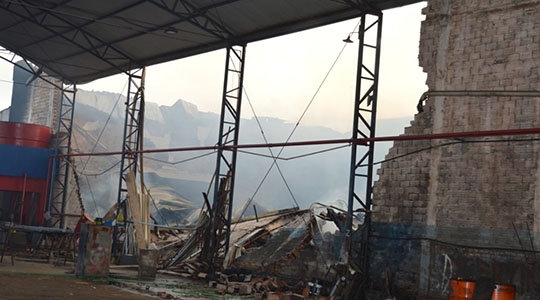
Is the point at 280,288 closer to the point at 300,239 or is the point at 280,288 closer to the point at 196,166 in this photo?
the point at 300,239

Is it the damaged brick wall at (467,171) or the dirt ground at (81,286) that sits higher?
the damaged brick wall at (467,171)

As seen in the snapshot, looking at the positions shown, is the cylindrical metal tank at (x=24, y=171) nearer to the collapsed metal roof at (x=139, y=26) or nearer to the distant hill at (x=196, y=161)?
the collapsed metal roof at (x=139, y=26)

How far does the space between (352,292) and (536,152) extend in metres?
5.17

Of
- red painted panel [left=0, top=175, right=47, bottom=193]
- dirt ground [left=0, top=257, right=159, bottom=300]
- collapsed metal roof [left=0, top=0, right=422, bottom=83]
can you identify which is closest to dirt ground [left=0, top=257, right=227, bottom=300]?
dirt ground [left=0, top=257, right=159, bottom=300]

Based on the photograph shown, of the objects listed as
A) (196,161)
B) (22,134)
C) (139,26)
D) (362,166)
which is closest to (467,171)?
(362,166)

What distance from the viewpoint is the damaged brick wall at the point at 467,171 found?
42.2 ft

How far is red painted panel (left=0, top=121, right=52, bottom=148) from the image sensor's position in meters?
29.9

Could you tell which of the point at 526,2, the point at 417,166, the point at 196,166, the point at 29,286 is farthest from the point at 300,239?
the point at 196,166

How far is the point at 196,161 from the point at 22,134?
1172 inches

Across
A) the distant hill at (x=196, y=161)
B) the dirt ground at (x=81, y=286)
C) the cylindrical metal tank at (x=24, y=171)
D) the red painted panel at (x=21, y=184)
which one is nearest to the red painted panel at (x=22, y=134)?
the cylindrical metal tank at (x=24, y=171)

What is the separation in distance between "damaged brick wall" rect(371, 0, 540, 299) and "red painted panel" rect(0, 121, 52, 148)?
20.0 m

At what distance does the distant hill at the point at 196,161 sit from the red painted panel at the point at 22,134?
27.0ft

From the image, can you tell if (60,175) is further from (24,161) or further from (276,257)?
(276,257)

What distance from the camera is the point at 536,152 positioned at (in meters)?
12.7
